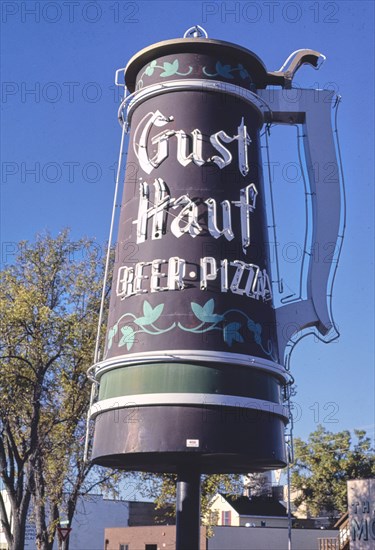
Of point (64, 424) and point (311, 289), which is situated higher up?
point (311, 289)

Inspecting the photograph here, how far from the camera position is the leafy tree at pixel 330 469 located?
6881cm

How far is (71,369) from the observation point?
3297 centimetres

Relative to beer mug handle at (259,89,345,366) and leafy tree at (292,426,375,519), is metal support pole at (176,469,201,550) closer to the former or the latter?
beer mug handle at (259,89,345,366)

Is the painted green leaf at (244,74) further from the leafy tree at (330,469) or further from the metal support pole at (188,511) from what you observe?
the leafy tree at (330,469)

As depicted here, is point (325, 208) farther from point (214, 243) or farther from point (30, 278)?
point (30, 278)

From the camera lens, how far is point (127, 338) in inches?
806

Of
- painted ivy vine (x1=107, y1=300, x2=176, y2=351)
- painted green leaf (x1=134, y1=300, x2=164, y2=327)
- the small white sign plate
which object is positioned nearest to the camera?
the small white sign plate

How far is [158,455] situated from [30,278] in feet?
55.0


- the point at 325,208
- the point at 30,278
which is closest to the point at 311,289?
the point at 325,208

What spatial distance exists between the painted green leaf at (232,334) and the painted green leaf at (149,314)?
6.08ft

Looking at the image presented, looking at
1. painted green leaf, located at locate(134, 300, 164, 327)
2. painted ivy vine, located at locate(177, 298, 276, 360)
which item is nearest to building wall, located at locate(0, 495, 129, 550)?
painted green leaf, located at locate(134, 300, 164, 327)

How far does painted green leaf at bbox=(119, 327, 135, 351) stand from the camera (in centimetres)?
2033

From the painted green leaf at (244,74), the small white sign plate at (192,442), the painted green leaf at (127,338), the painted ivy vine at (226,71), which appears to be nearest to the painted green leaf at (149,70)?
the painted ivy vine at (226,71)

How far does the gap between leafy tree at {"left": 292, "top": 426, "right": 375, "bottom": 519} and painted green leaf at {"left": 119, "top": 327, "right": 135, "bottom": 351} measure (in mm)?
52592
